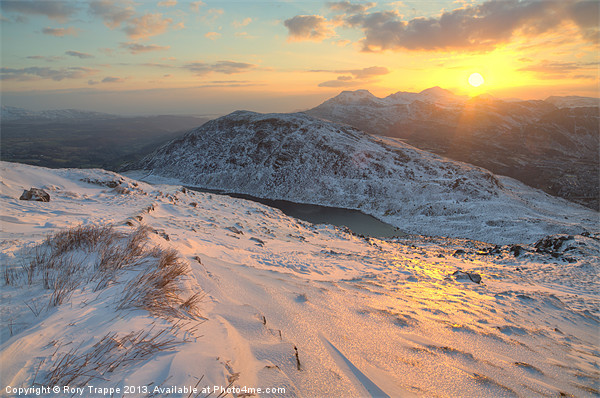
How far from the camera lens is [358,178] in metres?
43.6

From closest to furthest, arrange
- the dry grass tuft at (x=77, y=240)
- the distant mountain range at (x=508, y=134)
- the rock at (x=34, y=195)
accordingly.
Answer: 1. the dry grass tuft at (x=77, y=240)
2. the rock at (x=34, y=195)
3. the distant mountain range at (x=508, y=134)

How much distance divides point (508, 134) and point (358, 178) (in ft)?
270

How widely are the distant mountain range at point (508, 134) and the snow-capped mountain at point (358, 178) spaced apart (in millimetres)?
11764

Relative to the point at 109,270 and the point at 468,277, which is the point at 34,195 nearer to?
the point at 109,270

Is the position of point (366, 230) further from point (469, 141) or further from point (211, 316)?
point (469, 141)

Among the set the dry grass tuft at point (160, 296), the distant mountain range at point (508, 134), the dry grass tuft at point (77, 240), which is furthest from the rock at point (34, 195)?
the distant mountain range at point (508, 134)

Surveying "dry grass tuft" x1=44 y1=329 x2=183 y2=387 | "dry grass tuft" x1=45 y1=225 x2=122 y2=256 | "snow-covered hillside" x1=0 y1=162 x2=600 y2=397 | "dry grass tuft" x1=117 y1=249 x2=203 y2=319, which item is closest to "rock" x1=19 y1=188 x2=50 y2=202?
"snow-covered hillside" x1=0 y1=162 x2=600 y2=397

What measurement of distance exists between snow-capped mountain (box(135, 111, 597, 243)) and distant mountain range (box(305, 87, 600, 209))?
38.6 ft

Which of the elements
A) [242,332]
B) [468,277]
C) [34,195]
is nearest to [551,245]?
[468,277]

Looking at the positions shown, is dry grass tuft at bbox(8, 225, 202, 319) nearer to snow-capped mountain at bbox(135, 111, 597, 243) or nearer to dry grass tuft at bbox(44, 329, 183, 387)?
dry grass tuft at bbox(44, 329, 183, 387)

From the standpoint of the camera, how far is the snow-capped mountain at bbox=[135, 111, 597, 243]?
101ft

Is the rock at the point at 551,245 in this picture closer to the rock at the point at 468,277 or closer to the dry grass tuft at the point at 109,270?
the rock at the point at 468,277

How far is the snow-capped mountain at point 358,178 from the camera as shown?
101 feet

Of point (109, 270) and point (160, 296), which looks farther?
point (109, 270)
